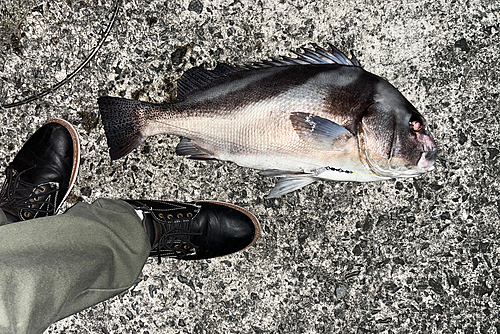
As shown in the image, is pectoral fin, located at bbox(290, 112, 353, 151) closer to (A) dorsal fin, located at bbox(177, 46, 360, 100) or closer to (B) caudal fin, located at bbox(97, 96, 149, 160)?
(A) dorsal fin, located at bbox(177, 46, 360, 100)

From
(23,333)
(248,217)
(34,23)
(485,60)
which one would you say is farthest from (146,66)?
(485,60)

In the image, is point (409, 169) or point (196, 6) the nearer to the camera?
point (409, 169)

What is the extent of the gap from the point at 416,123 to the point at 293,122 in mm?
640

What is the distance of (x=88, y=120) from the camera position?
2.50 metres

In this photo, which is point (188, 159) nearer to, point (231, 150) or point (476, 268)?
point (231, 150)

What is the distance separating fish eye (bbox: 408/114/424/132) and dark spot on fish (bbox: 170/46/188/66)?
4.88ft

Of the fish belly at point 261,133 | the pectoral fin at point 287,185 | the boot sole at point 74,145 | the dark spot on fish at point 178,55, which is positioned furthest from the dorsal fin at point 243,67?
the boot sole at point 74,145

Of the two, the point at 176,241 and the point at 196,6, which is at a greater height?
the point at 196,6

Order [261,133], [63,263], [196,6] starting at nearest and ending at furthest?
[63,263] → [261,133] → [196,6]

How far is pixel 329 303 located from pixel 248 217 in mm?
798

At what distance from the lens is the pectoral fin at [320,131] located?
1900mm

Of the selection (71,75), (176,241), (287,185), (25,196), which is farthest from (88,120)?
(287,185)

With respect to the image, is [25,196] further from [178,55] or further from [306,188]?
[306,188]

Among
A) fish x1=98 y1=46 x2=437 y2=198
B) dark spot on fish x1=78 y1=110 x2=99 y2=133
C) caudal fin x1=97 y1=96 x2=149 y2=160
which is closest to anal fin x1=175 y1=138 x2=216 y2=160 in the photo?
fish x1=98 y1=46 x2=437 y2=198
